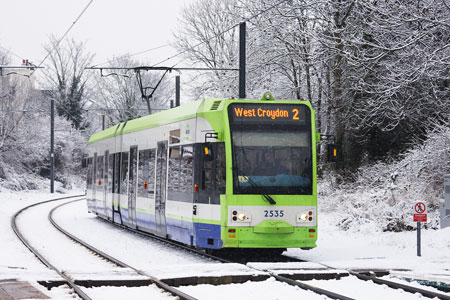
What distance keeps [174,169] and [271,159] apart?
3.00 meters

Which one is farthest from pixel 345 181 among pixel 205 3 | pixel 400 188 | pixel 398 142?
pixel 205 3

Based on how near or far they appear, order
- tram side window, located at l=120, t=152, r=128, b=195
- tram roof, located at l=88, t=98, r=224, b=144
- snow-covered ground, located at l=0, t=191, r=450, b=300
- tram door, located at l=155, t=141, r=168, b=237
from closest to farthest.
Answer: snow-covered ground, located at l=0, t=191, r=450, b=300 < tram roof, located at l=88, t=98, r=224, b=144 < tram door, located at l=155, t=141, r=168, b=237 < tram side window, located at l=120, t=152, r=128, b=195

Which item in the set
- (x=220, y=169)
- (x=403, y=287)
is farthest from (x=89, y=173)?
(x=403, y=287)

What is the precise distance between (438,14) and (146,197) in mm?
8793

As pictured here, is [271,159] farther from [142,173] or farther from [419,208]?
[142,173]

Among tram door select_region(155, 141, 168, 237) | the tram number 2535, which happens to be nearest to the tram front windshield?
the tram number 2535

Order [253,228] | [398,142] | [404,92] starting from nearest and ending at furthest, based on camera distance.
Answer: [253,228]
[404,92]
[398,142]

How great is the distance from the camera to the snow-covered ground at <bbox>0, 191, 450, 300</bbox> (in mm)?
9852

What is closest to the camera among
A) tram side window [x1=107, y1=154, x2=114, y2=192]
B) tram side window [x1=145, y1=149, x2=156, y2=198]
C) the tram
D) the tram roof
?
the tram

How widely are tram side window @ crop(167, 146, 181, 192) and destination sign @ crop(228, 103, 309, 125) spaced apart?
2366 mm

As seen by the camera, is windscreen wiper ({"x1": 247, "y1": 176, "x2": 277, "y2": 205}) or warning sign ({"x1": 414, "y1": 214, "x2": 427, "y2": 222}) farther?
warning sign ({"x1": 414, "y1": 214, "x2": 427, "y2": 222})

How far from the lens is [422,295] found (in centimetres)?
958

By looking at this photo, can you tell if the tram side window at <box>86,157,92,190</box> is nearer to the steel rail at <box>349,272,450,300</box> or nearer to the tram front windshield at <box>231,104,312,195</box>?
the tram front windshield at <box>231,104,312,195</box>

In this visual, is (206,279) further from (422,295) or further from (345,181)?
(345,181)
